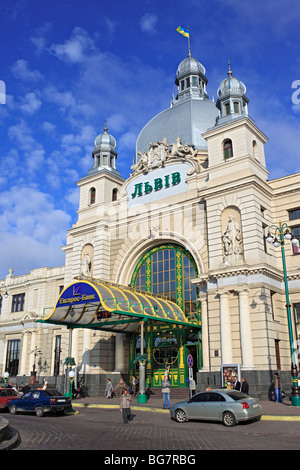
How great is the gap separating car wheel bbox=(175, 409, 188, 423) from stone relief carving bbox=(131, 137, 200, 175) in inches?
799

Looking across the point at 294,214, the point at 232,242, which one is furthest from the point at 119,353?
the point at 294,214

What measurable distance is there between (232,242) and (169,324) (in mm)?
8433

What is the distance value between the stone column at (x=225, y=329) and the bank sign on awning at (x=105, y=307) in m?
3.40

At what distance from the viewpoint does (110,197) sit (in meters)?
40.3

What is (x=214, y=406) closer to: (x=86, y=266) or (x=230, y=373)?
(x=230, y=373)

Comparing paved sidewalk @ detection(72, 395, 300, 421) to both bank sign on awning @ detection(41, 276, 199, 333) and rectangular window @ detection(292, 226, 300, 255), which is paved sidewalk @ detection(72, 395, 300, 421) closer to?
bank sign on awning @ detection(41, 276, 199, 333)

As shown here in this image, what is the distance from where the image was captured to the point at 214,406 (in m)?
17.0

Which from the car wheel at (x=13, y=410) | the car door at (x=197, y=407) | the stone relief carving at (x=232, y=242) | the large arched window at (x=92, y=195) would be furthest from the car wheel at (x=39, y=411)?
the large arched window at (x=92, y=195)

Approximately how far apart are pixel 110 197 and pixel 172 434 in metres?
28.2

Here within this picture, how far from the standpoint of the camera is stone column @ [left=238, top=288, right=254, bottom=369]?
2561cm

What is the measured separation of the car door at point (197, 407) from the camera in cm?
1742

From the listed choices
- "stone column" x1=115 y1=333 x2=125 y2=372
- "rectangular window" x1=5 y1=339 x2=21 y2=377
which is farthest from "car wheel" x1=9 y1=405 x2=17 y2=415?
"rectangular window" x1=5 y1=339 x2=21 y2=377
